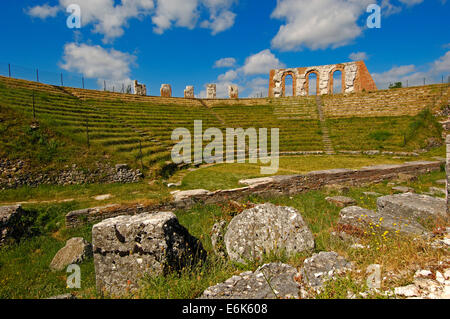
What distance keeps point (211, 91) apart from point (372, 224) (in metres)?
34.0

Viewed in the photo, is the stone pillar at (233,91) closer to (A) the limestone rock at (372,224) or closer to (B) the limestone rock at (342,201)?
(B) the limestone rock at (342,201)

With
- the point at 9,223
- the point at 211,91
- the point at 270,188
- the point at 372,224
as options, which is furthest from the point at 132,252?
the point at 211,91

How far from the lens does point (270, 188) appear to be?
895 centimetres

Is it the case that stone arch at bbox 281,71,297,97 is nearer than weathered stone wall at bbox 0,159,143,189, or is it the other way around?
weathered stone wall at bbox 0,159,143,189

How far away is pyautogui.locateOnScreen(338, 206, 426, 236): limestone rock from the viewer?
13.0 ft

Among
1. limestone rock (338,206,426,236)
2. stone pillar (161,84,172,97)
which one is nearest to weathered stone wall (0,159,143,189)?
limestone rock (338,206,426,236)

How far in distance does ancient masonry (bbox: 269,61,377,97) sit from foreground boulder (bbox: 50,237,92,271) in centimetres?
3870

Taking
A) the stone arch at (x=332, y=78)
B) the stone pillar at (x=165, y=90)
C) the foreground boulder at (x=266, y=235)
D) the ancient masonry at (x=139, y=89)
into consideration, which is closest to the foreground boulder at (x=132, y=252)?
the foreground boulder at (x=266, y=235)

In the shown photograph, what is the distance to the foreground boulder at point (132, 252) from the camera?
3182mm

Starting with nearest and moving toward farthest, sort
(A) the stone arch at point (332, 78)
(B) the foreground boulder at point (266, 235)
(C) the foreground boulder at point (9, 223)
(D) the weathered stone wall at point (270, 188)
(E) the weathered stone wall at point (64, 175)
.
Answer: (B) the foreground boulder at point (266, 235) → (C) the foreground boulder at point (9, 223) → (D) the weathered stone wall at point (270, 188) → (E) the weathered stone wall at point (64, 175) → (A) the stone arch at point (332, 78)

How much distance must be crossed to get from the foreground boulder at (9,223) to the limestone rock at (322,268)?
6783mm

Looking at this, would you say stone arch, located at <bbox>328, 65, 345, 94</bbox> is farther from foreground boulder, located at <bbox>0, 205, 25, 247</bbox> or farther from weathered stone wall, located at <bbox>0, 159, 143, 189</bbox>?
foreground boulder, located at <bbox>0, 205, 25, 247</bbox>
